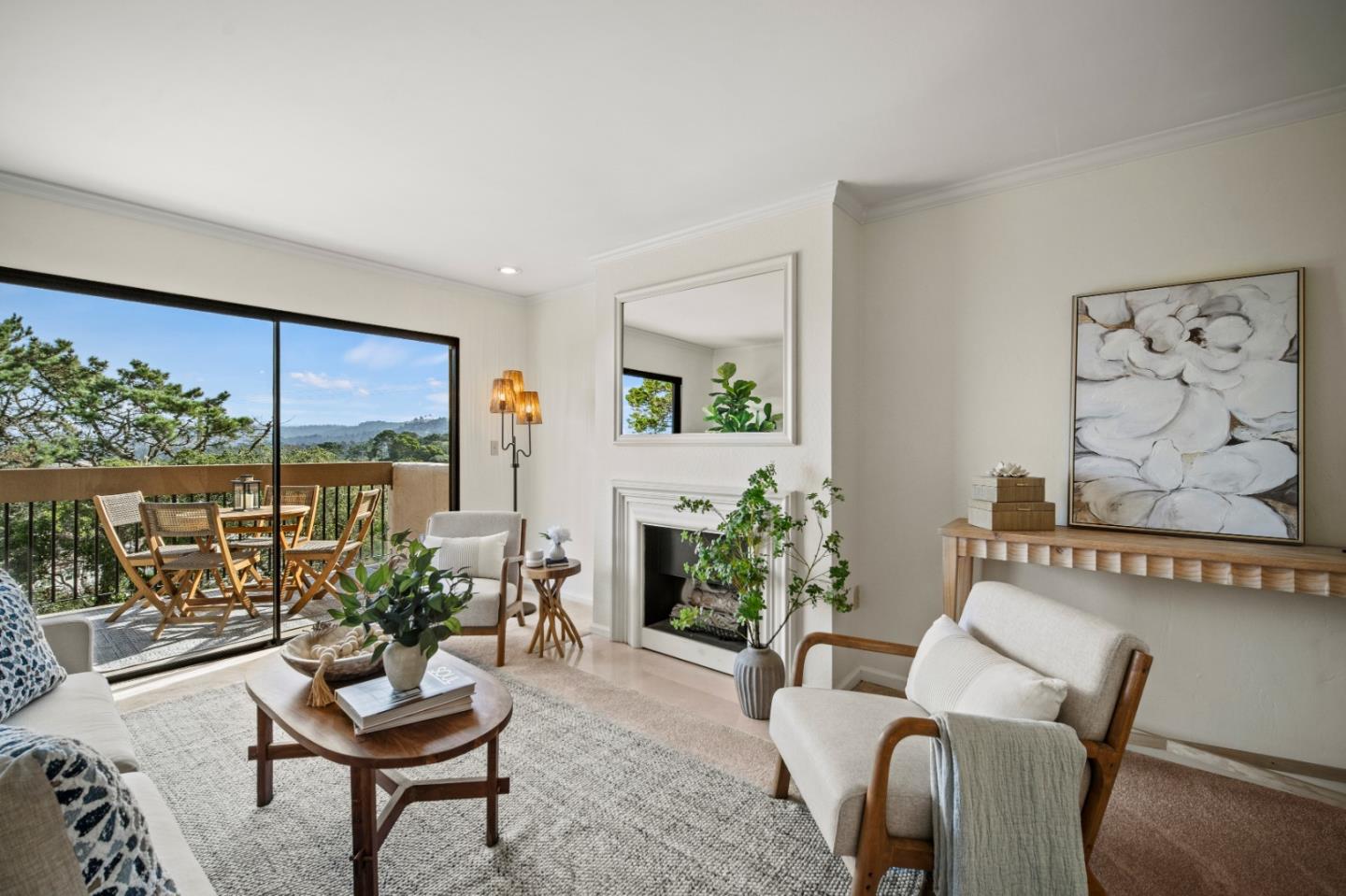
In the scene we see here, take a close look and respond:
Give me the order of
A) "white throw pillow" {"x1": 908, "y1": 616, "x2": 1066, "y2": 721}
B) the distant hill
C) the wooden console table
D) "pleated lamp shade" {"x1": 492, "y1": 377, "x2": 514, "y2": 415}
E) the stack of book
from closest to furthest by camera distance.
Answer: "white throw pillow" {"x1": 908, "y1": 616, "x2": 1066, "y2": 721}, the stack of book, the wooden console table, the distant hill, "pleated lamp shade" {"x1": 492, "y1": 377, "x2": 514, "y2": 415}

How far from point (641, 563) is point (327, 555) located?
82.3 inches

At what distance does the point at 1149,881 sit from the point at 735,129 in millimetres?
2861

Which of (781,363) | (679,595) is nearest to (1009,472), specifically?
(781,363)

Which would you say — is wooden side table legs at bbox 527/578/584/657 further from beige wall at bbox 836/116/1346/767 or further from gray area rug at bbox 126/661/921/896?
beige wall at bbox 836/116/1346/767

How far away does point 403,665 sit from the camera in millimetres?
1789

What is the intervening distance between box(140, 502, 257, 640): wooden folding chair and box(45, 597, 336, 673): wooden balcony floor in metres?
0.04

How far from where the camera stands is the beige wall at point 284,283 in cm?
291

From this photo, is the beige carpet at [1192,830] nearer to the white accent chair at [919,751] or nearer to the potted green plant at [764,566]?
the potted green plant at [764,566]

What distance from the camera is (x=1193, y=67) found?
2.00m

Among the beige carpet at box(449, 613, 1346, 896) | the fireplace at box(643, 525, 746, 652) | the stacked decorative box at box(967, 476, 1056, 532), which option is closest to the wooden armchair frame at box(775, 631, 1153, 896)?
the beige carpet at box(449, 613, 1346, 896)

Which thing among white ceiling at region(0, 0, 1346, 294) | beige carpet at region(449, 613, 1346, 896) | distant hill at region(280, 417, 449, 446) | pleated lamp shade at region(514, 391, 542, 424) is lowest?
beige carpet at region(449, 613, 1346, 896)

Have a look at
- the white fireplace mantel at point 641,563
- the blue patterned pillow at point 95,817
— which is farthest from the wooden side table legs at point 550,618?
the blue patterned pillow at point 95,817

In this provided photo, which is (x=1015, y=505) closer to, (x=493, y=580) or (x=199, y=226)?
(x=493, y=580)

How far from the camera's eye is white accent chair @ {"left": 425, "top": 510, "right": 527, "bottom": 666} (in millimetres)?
3340
